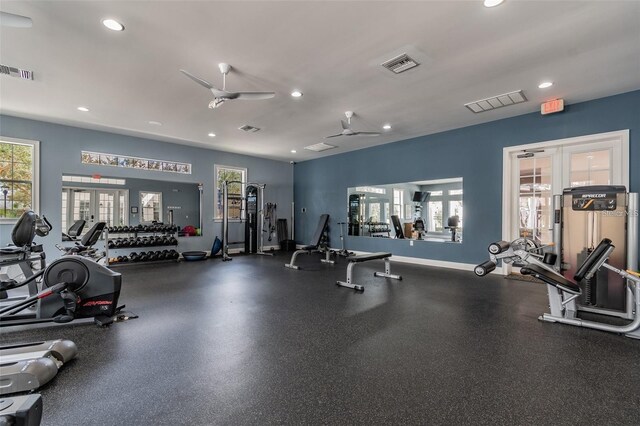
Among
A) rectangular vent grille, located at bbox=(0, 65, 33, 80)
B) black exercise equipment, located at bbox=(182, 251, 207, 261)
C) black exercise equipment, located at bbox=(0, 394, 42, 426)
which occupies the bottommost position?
black exercise equipment, located at bbox=(182, 251, 207, 261)

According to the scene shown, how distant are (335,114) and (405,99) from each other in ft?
4.18

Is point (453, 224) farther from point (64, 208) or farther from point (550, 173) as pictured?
point (64, 208)

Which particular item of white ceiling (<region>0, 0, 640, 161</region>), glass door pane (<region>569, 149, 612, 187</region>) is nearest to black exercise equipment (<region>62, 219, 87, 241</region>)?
white ceiling (<region>0, 0, 640, 161</region>)

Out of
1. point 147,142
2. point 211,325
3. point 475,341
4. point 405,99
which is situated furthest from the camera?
point 147,142

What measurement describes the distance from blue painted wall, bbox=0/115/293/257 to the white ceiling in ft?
1.60

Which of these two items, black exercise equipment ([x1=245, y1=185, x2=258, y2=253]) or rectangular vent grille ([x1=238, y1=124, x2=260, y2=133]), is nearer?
rectangular vent grille ([x1=238, y1=124, x2=260, y2=133])

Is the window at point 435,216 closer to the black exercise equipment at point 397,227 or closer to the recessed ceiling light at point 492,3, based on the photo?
the black exercise equipment at point 397,227

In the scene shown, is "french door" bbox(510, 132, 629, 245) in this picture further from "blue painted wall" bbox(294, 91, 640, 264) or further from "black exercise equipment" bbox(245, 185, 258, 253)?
"black exercise equipment" bbox(245, 185, 258, 253)

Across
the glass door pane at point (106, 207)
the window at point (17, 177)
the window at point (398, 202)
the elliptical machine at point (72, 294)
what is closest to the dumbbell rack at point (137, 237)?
the glass door pane at point (106, 207)

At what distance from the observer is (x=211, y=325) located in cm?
297

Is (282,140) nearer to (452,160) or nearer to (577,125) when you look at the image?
(452,160)

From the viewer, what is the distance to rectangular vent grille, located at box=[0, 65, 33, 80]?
3.61 metres

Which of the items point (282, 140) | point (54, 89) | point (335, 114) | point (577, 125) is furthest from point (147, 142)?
point (577, 125)

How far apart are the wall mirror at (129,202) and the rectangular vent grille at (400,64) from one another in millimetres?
5986
